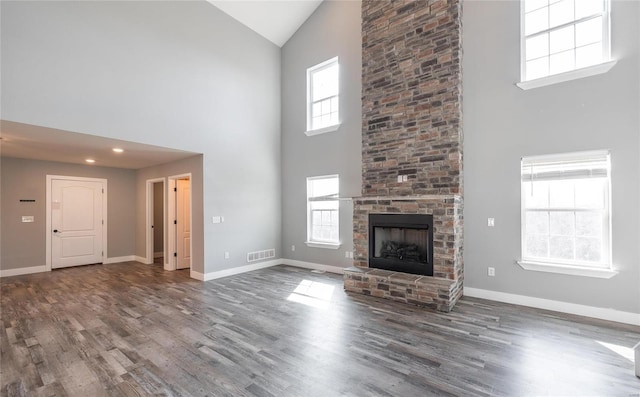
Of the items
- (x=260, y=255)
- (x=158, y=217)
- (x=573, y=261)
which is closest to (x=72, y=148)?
(x=158, y=217)

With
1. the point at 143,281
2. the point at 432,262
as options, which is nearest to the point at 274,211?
the point at 143,281

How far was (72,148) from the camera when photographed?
16.6 feet

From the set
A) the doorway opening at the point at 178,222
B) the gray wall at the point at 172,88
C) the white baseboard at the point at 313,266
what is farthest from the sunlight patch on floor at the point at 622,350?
the doorway opening at the point at 178,222

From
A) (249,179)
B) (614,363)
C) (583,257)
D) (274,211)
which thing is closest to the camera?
(614,363)

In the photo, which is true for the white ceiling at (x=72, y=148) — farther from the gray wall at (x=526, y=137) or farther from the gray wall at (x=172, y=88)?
the gray wall at (x=526, y=137)

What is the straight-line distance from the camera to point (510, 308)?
3773 millimetres

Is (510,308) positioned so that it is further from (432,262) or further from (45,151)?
(45,151)

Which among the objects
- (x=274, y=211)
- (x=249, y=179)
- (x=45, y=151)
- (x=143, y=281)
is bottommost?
(x=143, y=281)

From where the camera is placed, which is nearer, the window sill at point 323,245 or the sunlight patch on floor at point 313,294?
the sunlight patch on floor at point 313,294

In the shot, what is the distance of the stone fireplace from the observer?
4.08 metres

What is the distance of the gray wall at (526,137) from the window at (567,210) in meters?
0.10

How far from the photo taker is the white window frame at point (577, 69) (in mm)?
3369

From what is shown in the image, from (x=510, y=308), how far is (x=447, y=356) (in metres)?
1.77

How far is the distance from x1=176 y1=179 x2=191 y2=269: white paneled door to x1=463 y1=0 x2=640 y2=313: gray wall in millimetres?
5886
